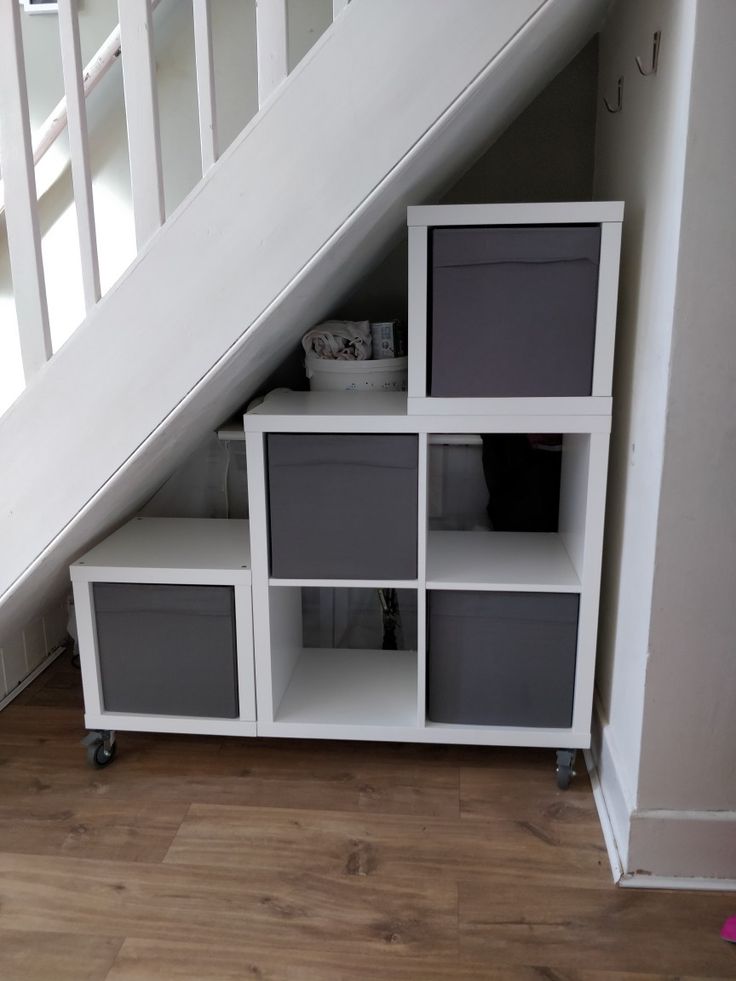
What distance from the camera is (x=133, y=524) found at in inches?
72.8

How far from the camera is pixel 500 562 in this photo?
1612 mm

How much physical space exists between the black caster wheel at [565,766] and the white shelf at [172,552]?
0.70 metres

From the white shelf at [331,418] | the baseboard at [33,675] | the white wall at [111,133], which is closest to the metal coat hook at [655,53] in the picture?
the white shelf at [331,418]

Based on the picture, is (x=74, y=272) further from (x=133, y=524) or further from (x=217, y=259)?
(x=217, y=259)

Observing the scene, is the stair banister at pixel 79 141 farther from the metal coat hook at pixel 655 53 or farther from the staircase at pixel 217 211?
the metal coat hook at pixel 655 53

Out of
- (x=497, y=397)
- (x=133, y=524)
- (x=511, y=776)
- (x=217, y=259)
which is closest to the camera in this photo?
(x=217, y=259)

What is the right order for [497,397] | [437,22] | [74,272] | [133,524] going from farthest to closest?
[74,272] < [133,524] < [497,397] < [437,22]

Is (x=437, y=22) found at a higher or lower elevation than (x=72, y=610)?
higher

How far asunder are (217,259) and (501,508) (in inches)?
37.3

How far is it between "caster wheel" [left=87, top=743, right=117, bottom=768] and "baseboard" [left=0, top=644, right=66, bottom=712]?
0.38 m

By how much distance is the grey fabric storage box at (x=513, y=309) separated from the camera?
4.37 ft

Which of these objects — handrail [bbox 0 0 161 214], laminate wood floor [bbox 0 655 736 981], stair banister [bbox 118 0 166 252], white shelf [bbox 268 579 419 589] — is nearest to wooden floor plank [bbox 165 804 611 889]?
laminate wood floor [bbox 0 655 736 981]

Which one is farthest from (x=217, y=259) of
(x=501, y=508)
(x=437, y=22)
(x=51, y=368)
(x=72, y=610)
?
(x=72, y=610)

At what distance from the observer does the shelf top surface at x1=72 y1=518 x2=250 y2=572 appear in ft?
5.20
